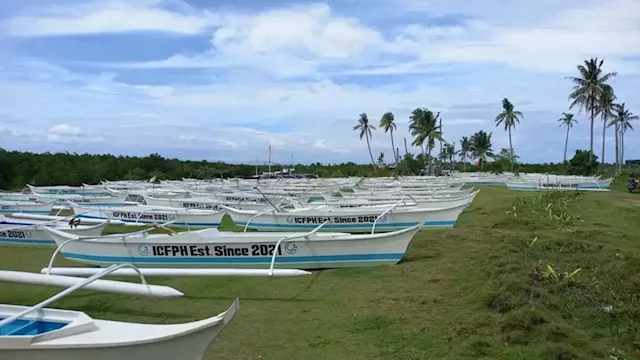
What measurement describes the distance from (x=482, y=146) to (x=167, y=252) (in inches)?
2344

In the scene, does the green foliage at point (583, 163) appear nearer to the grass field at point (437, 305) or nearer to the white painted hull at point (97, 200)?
the grass field at point (437, 305)

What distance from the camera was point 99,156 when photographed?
48.2 m

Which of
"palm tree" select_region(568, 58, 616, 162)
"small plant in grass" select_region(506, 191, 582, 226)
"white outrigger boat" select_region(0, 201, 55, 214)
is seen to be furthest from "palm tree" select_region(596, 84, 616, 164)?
"white outrigger boat" select_region(0, 201, 55, 214)

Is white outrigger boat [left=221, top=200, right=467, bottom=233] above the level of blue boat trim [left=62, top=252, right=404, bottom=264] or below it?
above

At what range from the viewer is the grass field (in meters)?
5.67

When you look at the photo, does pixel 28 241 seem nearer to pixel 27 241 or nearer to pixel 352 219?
pixel 27 241

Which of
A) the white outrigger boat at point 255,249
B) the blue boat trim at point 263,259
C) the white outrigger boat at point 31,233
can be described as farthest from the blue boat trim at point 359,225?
the white outrigger boat at point 31,233

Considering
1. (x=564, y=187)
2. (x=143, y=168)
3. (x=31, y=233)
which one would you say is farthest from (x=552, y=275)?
(x=143, y=168)

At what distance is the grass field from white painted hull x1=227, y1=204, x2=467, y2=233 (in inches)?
103

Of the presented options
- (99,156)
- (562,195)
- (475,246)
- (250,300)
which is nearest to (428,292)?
(250,300)

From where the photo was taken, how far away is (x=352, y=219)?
14039 mm

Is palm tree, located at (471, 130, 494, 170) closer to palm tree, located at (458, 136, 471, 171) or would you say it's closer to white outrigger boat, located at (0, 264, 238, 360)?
palm tree, located at (458, 136, 471, 171)

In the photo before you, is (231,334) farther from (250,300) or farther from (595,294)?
(595,294)

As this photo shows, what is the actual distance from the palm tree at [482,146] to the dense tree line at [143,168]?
4.70 ft
